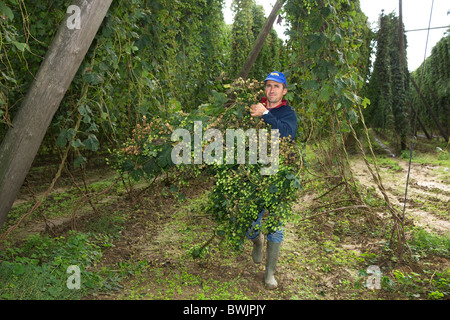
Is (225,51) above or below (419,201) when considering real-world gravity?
above

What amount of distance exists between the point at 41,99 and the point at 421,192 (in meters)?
6.26

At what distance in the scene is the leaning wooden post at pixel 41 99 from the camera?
2.64m

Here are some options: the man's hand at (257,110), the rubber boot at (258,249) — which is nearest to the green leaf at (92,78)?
the man's hand at (257,110)

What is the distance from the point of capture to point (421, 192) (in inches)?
249

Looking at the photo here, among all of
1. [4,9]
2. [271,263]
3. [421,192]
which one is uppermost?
[4,9]

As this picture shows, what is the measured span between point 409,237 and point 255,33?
819 cm

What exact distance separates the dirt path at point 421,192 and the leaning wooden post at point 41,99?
452 centimetres

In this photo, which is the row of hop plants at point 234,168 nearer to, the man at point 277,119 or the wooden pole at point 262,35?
the man at point 277,119

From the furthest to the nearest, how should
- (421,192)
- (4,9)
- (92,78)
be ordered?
(421,192) < (92,78) < (4,9)

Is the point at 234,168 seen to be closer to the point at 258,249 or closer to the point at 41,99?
the point at 258,249

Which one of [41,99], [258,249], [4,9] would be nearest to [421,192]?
[258,249]

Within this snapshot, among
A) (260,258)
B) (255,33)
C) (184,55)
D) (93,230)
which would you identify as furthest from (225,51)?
(260,258)

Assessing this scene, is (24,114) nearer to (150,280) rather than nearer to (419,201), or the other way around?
(150,280)
